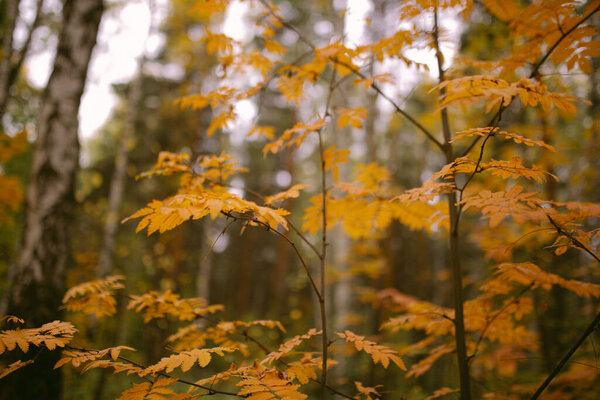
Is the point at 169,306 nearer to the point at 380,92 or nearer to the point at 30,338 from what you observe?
the point at 30,338

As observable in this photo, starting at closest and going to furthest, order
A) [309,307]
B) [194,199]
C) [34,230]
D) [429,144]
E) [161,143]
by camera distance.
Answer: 1. [194,199]
2. [34,230]
3. [161,143]
4. [429,144]
5. [309,307]

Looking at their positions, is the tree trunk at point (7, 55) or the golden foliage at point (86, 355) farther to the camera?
the tree trunk at point (7, 55)

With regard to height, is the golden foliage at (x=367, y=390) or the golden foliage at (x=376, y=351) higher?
the golden foliage at (x=376, y=351)

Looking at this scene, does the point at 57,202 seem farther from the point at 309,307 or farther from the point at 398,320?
the point at 309,307

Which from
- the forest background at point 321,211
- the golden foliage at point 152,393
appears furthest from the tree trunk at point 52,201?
the golden foliage at point 152,393

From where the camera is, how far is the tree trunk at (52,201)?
2.50m

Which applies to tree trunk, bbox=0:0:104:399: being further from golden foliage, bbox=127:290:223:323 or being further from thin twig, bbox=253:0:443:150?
thin twig, bbox=253:0:443:150

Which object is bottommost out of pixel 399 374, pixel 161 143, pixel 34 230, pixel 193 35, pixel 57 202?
pixel 399 374

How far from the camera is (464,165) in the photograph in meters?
1.34

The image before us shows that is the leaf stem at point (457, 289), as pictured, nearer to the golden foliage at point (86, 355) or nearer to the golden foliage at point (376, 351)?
the golden foliage at point (376, 351)

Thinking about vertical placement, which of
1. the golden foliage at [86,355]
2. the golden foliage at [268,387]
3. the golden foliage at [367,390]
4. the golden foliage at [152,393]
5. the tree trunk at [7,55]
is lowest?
the golden foliage at [367,390]

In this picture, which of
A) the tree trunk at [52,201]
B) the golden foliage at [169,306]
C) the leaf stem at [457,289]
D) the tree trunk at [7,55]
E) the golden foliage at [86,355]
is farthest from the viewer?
the tree trunk at [7,55]

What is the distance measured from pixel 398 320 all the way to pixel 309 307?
1334 cm

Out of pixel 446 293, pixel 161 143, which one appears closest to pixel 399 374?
pixel 446 293
